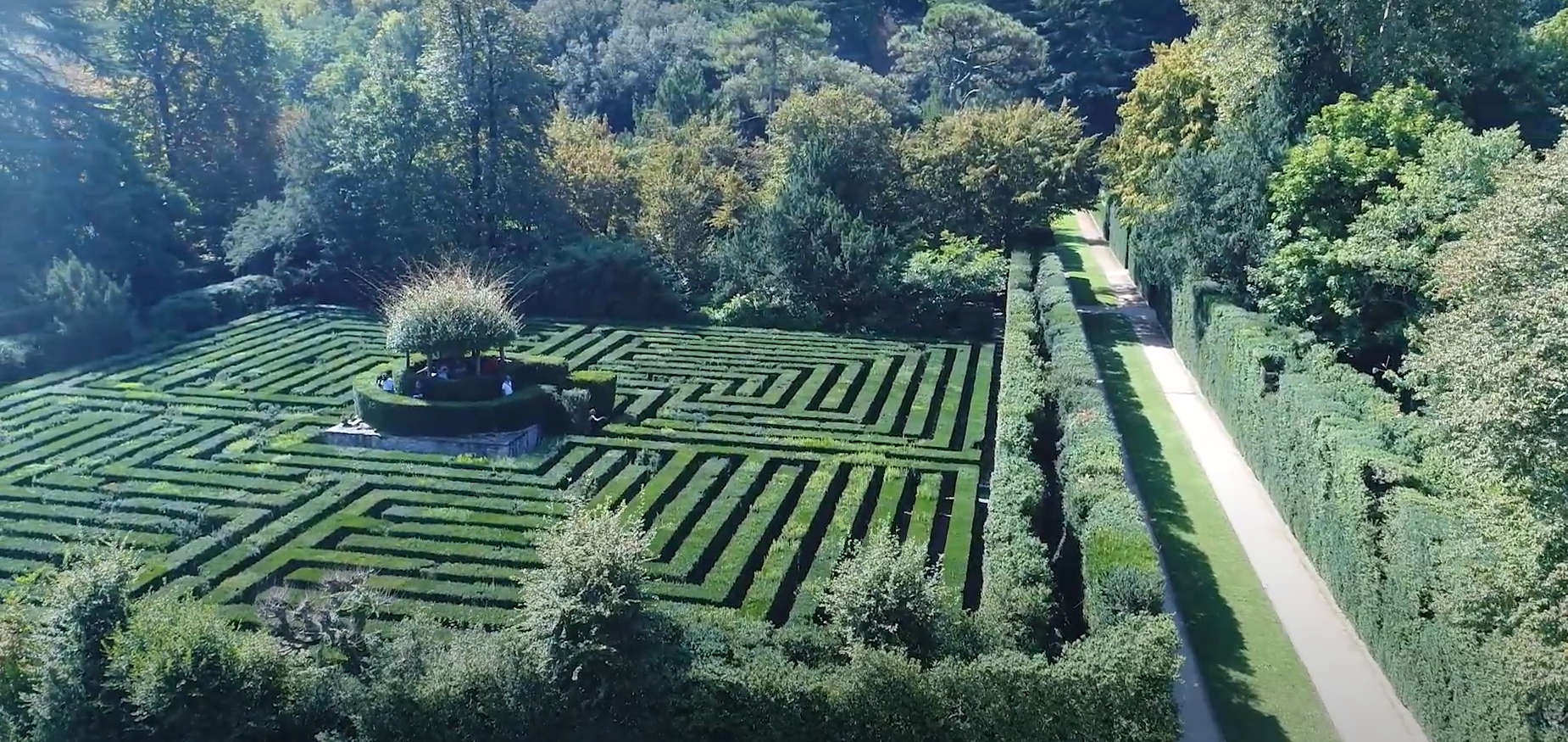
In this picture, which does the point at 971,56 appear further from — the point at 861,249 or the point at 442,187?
the point at 442,187

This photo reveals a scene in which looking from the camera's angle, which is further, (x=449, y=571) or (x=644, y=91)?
(x=644, y=91)

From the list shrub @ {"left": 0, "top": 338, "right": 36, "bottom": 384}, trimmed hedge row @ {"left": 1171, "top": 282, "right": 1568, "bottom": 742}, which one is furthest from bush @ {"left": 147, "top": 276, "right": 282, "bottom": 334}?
trimmed hedge row @ {"left": 1171, "top": 282, "right": 1568, "bottom": 742}

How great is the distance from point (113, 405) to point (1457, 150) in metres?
38.1

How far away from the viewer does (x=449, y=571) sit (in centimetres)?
2039

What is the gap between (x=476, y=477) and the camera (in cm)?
2584

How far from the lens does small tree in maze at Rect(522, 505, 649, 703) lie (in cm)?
1427

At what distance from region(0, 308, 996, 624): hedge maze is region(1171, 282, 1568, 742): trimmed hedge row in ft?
23.5

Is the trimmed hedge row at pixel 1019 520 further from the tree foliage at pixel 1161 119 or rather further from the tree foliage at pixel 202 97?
the tree foliage at pixel 202 97

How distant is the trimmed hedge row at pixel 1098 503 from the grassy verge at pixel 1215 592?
1.83m

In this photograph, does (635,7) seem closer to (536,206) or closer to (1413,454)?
(536,206)

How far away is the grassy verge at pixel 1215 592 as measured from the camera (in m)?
17.8

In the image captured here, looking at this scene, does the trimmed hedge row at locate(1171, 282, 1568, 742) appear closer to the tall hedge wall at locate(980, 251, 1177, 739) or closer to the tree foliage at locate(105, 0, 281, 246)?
the tall hedge wall at locate(980, 251, 1177, 739)

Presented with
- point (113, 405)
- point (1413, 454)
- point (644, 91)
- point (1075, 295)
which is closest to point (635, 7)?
point (644, 91)

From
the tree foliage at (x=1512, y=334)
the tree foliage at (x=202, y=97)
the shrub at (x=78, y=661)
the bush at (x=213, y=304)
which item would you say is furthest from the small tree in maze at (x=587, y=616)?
the tree foliage at (x=202, y=97)
